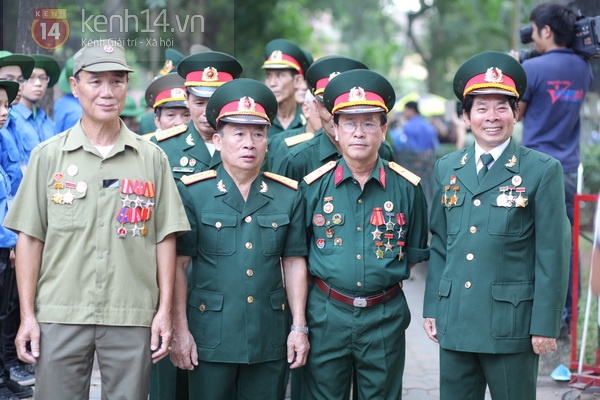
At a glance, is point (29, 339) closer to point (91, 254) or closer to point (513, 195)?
point (91, 254)

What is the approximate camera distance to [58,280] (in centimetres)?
386

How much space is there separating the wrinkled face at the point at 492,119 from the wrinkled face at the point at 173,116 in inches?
101

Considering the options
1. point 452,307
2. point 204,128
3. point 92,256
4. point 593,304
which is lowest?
point 593,304

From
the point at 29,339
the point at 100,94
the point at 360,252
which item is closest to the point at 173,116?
the point at 100,94

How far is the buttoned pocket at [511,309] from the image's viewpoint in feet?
13.6

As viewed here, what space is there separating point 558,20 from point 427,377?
116 inches

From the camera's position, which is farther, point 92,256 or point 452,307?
point 452,307

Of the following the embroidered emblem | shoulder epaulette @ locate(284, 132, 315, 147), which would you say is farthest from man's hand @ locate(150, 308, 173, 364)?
shoulder epaulette @ locate(284, 132, 315, 147)

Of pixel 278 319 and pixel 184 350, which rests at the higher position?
pixel 278 319

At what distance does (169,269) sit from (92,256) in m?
0.38

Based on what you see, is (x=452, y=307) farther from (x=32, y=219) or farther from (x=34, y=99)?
(x=34, y=99)

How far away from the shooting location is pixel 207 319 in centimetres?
429

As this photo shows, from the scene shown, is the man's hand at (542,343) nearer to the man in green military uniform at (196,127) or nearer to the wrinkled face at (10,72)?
the man in green military uniform at (196,127)

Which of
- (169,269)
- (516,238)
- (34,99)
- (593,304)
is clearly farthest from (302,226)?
(593,304)
